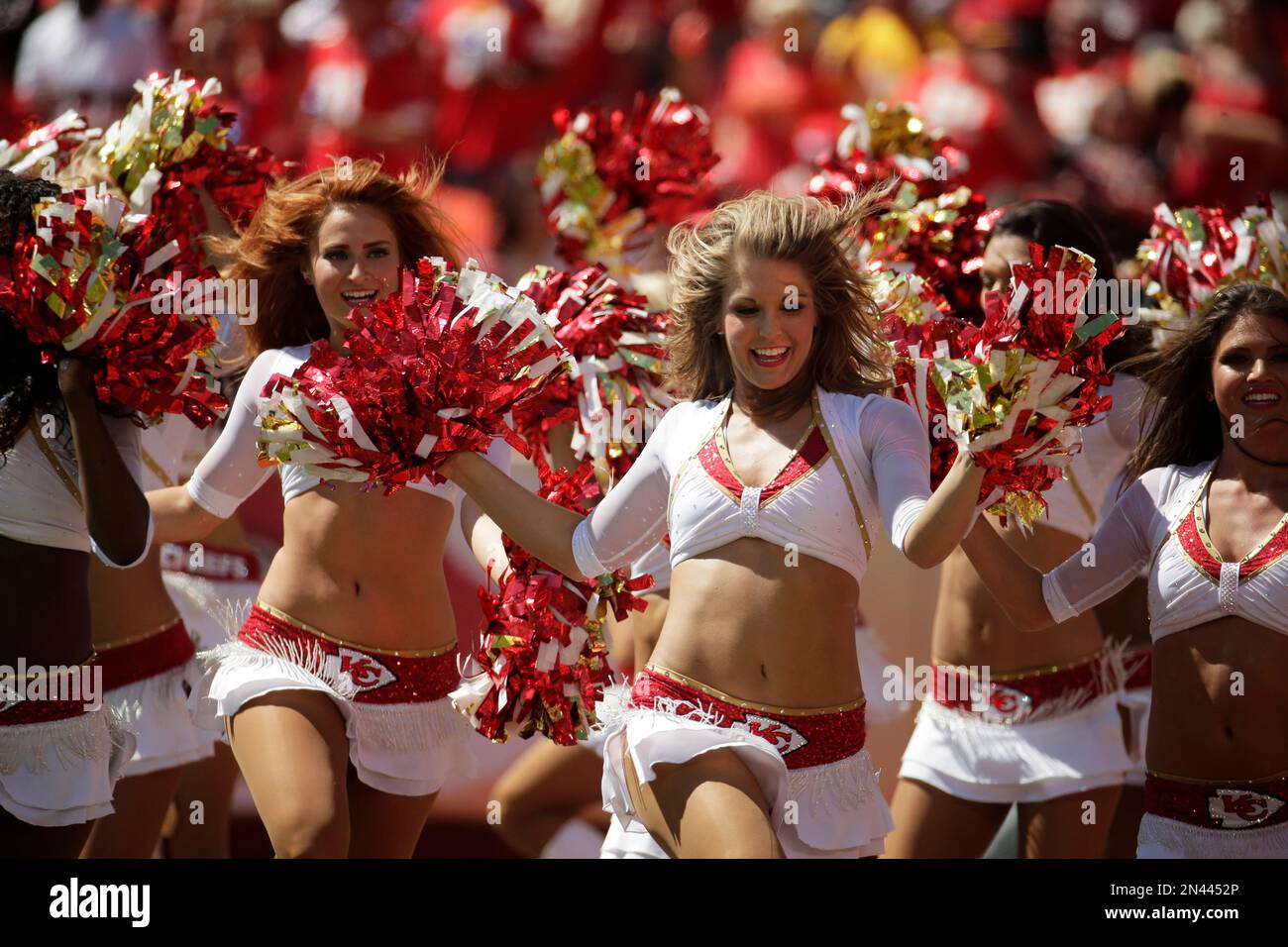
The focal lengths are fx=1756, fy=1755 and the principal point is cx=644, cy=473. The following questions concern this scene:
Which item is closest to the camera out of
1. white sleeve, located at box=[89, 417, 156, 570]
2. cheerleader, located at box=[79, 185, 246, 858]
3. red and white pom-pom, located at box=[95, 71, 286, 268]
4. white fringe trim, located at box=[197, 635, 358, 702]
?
white sleeve, located at box=[89, 417, 156, 570]

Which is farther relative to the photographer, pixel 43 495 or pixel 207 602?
pixel 207 602

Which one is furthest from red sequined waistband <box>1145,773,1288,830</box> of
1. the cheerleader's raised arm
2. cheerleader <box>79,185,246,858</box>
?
cheerleader <box>79,185,246,858</box>

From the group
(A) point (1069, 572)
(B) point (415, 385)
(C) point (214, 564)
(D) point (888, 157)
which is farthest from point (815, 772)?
(C) point (214, 564)

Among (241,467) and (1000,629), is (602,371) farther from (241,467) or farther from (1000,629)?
(1000,629)

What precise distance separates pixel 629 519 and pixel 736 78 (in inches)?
217

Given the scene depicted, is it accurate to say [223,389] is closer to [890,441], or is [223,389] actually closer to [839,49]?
[890,441]

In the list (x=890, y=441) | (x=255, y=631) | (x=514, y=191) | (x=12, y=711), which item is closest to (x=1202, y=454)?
(x=890, y=441)

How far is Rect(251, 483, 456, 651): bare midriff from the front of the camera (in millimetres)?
3848

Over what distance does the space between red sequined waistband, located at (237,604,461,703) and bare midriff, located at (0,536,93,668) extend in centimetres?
42

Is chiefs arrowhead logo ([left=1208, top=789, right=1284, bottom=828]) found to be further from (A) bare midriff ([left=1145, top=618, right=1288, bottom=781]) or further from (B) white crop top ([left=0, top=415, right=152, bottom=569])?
(B) white crop top ([left=0, top=415, right=152, bottom=569])

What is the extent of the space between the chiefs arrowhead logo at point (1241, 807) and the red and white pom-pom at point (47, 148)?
299cm

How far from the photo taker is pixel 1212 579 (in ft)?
11.2

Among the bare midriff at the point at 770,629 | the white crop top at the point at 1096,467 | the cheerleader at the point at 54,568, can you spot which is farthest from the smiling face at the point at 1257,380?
the cheerleader at the point at 54,568

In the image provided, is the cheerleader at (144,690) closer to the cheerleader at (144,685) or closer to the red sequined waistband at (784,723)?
the cheerleader at (144,685)
